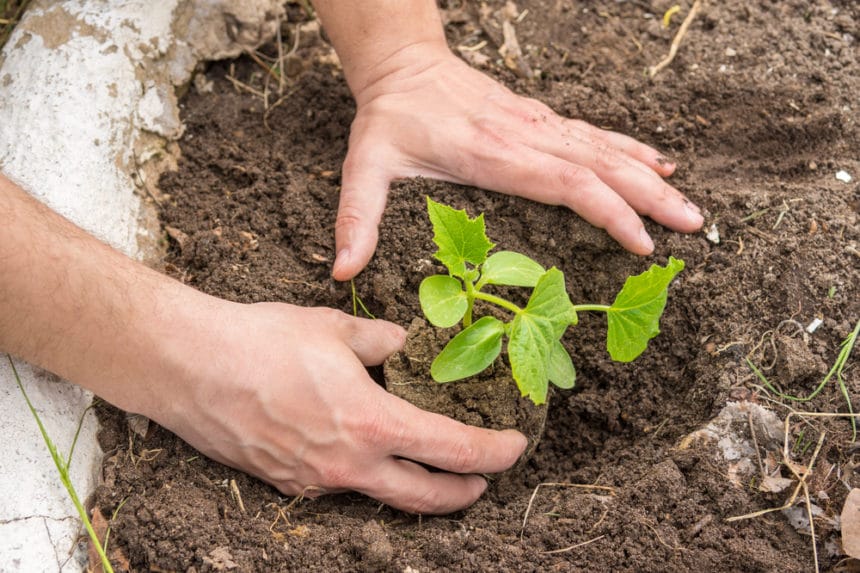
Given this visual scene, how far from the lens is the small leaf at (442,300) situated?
5.16ft

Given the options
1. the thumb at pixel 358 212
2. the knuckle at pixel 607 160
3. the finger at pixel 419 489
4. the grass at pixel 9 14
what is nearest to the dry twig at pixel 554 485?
the finger at pixel 419 489

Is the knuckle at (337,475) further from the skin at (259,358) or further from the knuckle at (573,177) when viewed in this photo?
the knuckle at (573,177)

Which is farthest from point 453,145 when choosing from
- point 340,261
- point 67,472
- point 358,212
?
point 67,472

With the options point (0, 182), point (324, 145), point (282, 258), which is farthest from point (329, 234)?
point (0, 182)

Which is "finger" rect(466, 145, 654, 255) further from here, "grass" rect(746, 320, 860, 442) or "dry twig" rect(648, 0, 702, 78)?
"dry twig" rect(648, 0, 702, 78)

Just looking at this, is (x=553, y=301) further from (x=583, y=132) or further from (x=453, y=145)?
(x=583, y=132)

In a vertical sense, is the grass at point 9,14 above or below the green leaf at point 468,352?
above

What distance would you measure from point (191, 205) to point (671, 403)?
1260 mm

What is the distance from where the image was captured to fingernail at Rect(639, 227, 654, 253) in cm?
189

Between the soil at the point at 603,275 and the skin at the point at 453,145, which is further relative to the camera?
the skin at the point at 453,145

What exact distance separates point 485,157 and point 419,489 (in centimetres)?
78

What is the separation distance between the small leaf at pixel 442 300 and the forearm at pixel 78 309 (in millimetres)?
471

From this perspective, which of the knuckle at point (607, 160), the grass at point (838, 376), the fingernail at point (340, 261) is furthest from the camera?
the knuckle at point (607, 160)

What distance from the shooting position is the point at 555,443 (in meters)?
1.90
